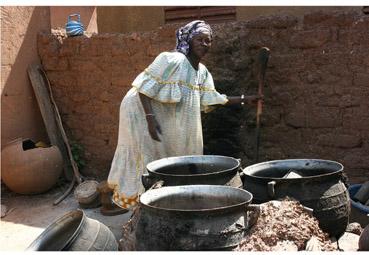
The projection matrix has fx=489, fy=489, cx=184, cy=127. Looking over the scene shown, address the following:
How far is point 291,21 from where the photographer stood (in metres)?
4.19

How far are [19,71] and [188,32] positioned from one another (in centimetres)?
297

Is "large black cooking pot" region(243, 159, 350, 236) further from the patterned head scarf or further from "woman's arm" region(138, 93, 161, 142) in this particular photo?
the patterned head scarf

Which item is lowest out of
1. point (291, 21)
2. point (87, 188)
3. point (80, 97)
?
point (87, 188)

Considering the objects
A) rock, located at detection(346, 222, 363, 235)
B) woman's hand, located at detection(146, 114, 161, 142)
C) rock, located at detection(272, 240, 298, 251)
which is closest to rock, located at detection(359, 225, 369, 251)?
rock, located at detection(272, 240, 298, 251)

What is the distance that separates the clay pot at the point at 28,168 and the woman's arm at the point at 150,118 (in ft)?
7.34

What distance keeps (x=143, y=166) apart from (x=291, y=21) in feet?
5.92

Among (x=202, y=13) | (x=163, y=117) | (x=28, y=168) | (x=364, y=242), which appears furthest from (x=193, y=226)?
(x=202, y=13)

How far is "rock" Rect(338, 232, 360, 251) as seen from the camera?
8.90 feet

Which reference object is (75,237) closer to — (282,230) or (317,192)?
(282,230)

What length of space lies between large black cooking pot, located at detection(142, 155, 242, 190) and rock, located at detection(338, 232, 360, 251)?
69 centimetres

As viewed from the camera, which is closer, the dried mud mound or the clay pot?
the dried mud mound

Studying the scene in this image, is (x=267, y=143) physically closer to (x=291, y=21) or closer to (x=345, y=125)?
(x=345, y=125)

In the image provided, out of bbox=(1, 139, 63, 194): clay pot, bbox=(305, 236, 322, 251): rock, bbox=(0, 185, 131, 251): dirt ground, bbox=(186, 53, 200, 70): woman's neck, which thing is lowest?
bbox=(0, 185, 131, 251): dirt ground

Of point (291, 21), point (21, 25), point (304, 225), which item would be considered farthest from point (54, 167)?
point (304, 225)
